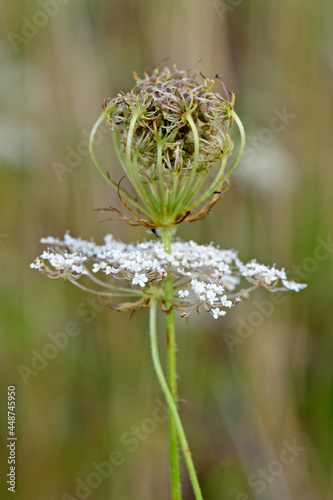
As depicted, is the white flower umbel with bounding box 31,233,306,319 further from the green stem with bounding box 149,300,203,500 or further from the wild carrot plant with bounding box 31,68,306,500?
the green stem with bounding box 149,300,203,500

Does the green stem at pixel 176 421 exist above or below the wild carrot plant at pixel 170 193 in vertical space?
below

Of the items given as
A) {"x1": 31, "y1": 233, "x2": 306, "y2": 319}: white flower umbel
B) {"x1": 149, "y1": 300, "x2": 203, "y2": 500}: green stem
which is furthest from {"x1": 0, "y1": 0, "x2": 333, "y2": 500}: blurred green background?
{"x1": 149, "y1": 300, "x2": 203, "y2": 500}: green stem

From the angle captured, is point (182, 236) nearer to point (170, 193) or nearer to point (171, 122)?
point (170, 193)

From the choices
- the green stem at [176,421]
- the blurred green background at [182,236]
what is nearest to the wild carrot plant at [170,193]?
the green stem at [176,421]

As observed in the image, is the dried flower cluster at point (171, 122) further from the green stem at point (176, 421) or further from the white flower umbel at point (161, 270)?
the green stem at point (176, 421)

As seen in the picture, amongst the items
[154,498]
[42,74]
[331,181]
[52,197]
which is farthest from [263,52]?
[154,498]
